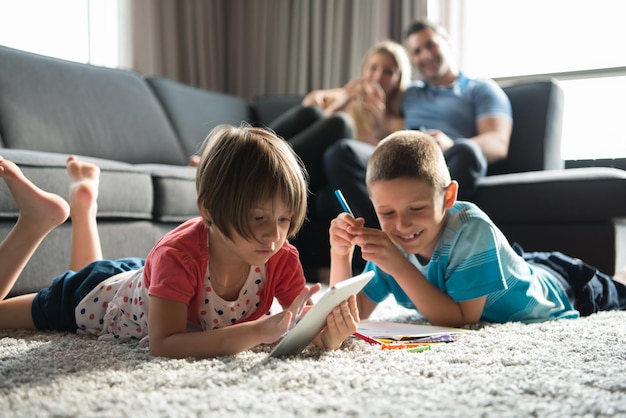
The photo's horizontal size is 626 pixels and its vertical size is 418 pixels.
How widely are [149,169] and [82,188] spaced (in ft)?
1.67

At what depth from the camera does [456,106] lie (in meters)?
2.76

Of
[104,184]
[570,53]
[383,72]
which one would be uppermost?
[570,53]

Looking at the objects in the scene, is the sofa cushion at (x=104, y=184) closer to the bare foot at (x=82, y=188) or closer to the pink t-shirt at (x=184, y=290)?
the bare foot at (x=82, y=188)

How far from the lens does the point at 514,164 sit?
8.57 ft

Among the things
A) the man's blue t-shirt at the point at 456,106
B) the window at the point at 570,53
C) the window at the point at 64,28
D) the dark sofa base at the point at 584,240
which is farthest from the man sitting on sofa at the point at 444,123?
the window at the point at 64,28

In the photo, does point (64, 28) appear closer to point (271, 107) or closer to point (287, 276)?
point (271, 107)

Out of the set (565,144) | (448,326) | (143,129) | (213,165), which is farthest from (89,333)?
(565,144)

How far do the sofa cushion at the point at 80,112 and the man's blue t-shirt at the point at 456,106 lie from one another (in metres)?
1.13

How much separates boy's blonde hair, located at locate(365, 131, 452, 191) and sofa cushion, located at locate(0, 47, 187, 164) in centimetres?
146

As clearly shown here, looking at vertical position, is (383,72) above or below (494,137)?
above

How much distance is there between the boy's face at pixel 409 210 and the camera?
1283mm

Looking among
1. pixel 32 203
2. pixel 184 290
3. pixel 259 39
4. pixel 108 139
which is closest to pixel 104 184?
pixel 32 203

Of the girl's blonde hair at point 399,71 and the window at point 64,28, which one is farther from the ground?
the window at point 64,28

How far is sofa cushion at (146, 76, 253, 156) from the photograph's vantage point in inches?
119
